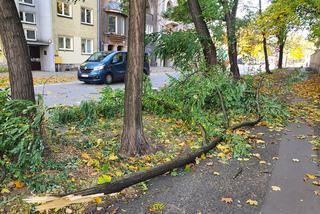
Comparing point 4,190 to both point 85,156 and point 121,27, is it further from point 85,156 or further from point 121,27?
point 121,27

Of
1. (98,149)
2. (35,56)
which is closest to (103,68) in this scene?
(98,149)

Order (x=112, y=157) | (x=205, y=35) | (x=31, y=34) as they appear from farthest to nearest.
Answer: (x=31, y=34)
(x=205, y=35)
(x=112, y=157)

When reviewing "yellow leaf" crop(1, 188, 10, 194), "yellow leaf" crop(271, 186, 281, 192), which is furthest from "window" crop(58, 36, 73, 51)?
"yellow leaf" crop(271, 186, 281, 192)

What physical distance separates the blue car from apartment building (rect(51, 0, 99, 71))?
1094cm

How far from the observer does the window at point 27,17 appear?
2468cm

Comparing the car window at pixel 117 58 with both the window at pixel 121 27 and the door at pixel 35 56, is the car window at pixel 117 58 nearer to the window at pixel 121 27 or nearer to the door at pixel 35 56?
the door at pixel 35 56

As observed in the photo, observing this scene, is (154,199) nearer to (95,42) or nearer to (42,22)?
(42,22)

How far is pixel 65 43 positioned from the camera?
27.4 meters

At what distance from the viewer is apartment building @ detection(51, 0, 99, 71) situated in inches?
1030

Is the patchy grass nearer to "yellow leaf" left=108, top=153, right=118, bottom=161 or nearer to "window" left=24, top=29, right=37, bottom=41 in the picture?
"yellow leaf" left=108, top=153, right=118, bottom=161

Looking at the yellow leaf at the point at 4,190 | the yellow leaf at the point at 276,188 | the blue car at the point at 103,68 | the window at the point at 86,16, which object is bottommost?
the yellow leaf at the point at 276,188

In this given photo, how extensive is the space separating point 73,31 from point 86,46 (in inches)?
90.2

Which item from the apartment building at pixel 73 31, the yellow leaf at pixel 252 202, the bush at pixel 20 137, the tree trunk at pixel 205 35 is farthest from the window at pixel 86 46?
the yellow leaf at pixel 252 202

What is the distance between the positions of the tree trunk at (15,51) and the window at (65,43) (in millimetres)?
24109
